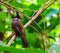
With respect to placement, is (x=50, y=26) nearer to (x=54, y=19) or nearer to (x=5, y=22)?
(x=54, y=19)

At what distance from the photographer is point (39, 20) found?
1.14 meters

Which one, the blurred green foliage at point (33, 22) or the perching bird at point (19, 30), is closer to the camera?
the perching bird at point (19, 30)

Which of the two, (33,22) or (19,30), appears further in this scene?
(33,22)

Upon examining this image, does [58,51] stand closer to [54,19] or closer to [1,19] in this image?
[1,19]

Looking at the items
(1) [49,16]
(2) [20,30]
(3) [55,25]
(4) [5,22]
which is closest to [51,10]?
(1) [49,16]

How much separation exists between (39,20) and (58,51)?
57 centimetres

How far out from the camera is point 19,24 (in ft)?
2.34

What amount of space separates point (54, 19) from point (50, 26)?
0.05 m

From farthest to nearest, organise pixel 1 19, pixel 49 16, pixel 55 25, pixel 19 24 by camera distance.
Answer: pixel 49 16 < pixel 55 25 < pixel 1 19 < pixel 19 24

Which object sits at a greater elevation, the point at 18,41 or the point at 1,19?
the point at 1,19

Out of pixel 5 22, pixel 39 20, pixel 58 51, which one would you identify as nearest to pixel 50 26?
pixel 39 20

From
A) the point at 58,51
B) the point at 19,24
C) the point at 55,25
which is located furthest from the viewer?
the point at 55,25

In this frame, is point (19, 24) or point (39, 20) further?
point (39, 20)

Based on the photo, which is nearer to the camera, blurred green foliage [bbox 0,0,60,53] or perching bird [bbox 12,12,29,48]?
perching bird [bbox 12,12,29,48]
